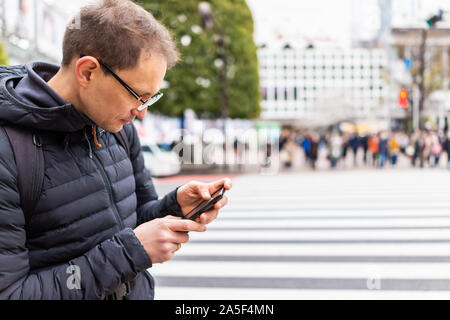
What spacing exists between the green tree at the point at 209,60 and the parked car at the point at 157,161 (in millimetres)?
3746

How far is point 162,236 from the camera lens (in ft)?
3.99

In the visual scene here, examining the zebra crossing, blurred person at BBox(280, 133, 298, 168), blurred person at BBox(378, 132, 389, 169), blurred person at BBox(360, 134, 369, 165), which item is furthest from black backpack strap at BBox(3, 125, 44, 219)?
blurred person at BBox(360, 134, 369, 165)

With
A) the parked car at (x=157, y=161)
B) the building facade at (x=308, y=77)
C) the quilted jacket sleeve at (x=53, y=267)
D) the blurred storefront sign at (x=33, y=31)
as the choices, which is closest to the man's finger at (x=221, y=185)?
the quilted jacket sleeve at (x=53, y=267)

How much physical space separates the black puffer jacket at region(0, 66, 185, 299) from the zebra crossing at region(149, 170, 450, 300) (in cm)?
59

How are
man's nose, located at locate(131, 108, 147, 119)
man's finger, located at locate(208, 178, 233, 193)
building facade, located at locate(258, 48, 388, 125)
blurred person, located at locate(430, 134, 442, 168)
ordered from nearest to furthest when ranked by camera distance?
man's nose, located at locate(131, 108, 147, 119) < man's finger, located at locate(208, 178, 233, 193) < blurred person, located at locate(430, 134, 442, 168) < building facade, located at locate(258, 48, 388, 125)

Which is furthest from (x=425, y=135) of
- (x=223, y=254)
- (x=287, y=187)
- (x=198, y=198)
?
(x=198, y=198)

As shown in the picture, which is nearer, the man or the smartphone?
the man

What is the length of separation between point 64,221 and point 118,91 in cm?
41

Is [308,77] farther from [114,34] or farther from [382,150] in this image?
Answer: [114,34]

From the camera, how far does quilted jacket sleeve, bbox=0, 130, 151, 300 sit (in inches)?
42.7

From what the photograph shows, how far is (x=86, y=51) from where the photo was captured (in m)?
1.19

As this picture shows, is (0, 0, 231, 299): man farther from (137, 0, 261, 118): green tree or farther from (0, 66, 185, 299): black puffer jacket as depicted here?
(137, 0, 261, 118): green tree

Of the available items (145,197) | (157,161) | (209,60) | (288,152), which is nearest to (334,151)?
(288,152)
